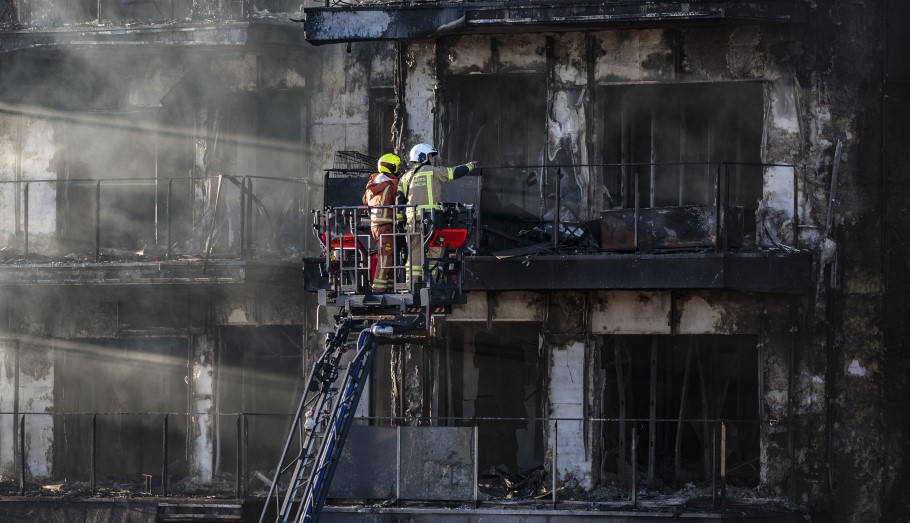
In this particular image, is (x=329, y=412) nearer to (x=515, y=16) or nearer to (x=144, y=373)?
(x=515, y=16)

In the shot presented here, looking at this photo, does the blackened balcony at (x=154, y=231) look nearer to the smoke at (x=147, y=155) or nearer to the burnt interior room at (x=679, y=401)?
the smoke at (x=147, y=155)

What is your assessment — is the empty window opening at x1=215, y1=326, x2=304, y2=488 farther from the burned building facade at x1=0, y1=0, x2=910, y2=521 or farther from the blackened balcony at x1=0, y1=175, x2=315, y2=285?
the blackened balcony at x1=0, y1=175, x2=315, y2=285

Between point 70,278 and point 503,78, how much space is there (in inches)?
241

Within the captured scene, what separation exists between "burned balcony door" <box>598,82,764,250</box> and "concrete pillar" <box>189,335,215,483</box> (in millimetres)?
5630

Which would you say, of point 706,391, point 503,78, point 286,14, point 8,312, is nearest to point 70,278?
point 8,312

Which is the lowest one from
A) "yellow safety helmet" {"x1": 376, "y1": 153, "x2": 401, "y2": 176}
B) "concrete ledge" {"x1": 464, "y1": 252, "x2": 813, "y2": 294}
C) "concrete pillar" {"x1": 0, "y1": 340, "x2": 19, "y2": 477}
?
"concrete pillar" {"x1": 0, "y1": 340, "x2": 19, "y2": 477}

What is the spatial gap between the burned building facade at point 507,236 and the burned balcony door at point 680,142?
0.12 feet

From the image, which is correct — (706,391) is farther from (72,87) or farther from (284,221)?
(72,87)

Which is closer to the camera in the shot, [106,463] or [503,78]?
[503,78]

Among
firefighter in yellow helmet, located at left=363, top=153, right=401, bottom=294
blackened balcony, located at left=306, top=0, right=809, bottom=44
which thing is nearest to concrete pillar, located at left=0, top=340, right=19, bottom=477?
blackened balcony, located at left=306, top=0, right=809, bottom=44

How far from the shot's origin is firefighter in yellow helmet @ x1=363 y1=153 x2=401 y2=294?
14.8 meters

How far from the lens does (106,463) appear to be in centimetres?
2058

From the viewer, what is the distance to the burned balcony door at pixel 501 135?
18719 millimetres

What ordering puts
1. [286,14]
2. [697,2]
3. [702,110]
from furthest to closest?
1. [286,14]
2. [702,110]
3. [697,2]
